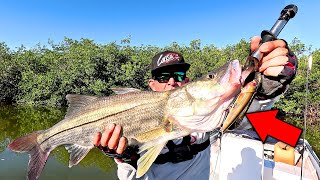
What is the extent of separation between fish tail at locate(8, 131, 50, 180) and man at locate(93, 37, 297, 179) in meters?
0.76

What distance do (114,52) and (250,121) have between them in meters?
28.3

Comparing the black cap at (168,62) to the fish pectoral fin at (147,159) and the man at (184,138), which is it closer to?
the man at (184,138)

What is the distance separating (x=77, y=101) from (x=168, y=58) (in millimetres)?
1357

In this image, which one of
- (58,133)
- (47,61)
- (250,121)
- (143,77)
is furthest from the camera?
(47,61)

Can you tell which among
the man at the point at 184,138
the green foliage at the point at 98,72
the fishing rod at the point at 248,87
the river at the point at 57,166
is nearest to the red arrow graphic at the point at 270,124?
the man at the point at 184,138

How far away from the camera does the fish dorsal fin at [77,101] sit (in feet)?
9.95

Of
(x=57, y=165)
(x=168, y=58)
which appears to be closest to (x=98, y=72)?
(x=57, y=165)

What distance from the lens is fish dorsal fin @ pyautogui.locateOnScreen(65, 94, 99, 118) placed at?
9.95 ft

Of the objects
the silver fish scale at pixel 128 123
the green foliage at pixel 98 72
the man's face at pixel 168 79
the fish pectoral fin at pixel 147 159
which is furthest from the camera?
the green foliage at pixel 98 72

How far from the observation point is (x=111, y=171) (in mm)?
14391

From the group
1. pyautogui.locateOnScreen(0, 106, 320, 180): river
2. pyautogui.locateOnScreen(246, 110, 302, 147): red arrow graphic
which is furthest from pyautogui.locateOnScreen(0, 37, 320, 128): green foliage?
pyautogui.locateOnScreen(246, 110, 302, 147): red arrow graphic

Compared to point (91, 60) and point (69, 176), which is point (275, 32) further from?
point (91, 60)

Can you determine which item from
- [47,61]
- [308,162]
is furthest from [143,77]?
[308,162]

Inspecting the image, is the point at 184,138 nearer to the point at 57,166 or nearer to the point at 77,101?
the point at 77,101
